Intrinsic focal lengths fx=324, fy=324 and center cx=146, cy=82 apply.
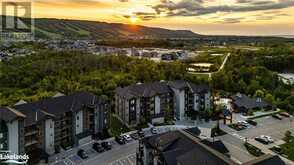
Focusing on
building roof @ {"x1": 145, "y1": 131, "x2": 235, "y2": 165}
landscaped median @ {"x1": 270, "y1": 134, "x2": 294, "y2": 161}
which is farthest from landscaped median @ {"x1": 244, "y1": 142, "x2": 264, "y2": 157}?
building roof @ {"x1": 145, "y1": 131, "x2": 235, "y2": 165}

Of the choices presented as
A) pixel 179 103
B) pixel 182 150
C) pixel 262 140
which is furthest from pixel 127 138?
pixel 262 140

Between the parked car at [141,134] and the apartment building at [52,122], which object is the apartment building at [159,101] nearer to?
the parked car at [141,134]

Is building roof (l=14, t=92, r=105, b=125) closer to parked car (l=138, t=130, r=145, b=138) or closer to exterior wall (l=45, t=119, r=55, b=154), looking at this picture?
exterior wall (l=45, t=119, r=55, b=154)

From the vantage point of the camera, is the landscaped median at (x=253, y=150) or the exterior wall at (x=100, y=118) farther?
the exterior wall at (x=100, y=118)

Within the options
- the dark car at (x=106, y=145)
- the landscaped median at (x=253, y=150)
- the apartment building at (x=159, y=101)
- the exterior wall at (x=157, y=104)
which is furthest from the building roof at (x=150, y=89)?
the landscaped median at (x=253, y=150)

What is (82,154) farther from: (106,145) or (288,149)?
(288,149)

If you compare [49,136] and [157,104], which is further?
[157,104]

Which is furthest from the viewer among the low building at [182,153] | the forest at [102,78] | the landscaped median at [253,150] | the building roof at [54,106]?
the forest at [102,78]
